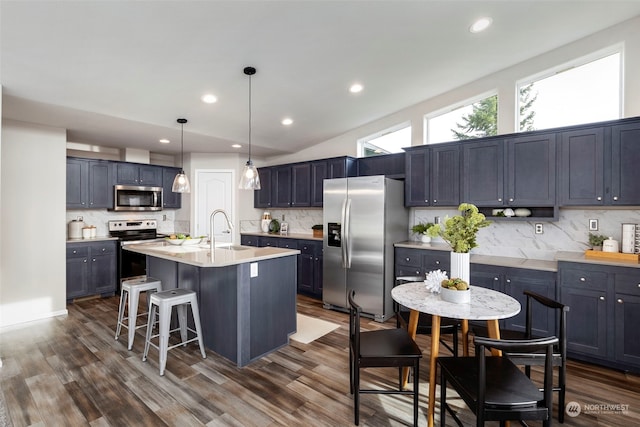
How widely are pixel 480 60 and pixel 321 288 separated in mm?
3673

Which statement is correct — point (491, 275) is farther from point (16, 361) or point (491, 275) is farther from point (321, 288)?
point (16, 361)

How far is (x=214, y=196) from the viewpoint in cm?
602

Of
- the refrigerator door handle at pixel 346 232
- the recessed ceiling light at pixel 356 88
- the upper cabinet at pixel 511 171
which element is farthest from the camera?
the refrigerator door handle at pixel 346 232

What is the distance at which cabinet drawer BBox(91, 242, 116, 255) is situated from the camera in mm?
4734

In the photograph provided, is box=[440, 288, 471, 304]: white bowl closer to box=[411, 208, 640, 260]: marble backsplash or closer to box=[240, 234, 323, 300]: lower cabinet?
box=[411, 208, 640, 260]: marble backsplash

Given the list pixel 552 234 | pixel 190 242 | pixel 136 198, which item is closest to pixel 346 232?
pixel 190 242

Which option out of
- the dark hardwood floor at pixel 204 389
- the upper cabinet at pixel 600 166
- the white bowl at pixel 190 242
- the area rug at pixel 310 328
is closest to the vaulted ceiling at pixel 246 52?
the upper cabinet at pixel 600 166

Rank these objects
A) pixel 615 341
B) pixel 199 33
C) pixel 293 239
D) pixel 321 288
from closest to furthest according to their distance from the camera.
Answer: pixel 199 33 < pixel 615 341 < pixel 321 288 < pixel 293 239

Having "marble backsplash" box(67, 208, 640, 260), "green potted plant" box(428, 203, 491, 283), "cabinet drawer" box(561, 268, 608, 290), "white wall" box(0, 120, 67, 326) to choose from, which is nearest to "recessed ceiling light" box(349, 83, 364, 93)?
"marble backsplash" box(67, 208, 640, 260)

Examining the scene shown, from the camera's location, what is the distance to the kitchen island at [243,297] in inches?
107

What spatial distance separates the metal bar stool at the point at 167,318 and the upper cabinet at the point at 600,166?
383cm

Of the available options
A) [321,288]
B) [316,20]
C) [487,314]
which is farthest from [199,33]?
[321,288]

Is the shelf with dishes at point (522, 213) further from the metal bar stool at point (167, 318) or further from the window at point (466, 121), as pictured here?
the metal bar stool at point (167, 318)

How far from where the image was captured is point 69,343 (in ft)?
10.5
